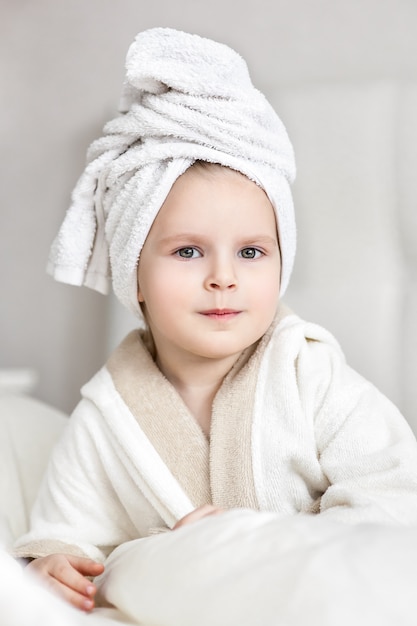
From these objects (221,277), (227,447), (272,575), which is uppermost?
(221,277)

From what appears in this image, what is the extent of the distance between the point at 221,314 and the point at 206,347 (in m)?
0.05

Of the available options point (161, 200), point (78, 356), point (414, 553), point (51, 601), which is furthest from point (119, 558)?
point (78, 356)

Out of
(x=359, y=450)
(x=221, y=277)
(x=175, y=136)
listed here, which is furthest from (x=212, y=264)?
(x=359, y=450)

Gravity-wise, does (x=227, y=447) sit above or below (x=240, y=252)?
below

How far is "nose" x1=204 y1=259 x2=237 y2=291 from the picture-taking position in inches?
44.9

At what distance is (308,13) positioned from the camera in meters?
1.57

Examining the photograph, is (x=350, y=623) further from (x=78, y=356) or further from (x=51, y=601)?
(x=78, y=356)

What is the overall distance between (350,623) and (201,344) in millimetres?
624

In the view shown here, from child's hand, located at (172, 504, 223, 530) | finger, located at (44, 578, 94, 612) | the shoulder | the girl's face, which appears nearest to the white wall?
the shoulder

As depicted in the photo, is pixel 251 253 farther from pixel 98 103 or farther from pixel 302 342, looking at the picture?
pixel 98 103

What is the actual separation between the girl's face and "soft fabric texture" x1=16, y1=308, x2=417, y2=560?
0.08 metres

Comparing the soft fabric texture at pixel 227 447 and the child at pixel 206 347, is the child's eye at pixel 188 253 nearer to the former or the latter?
the child at pixel 206 347

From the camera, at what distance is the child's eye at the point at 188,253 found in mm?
1188

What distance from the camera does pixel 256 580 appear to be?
673 millimetres
